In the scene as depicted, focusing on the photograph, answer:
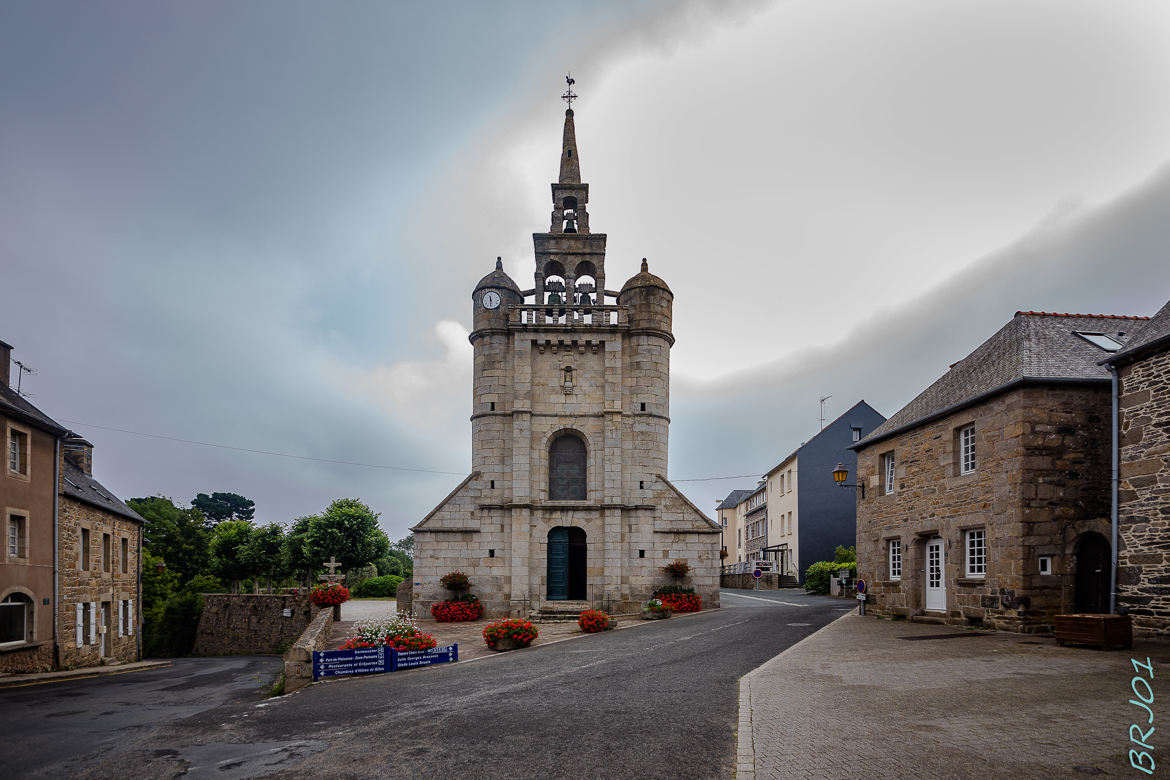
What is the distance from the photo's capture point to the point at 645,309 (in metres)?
29.1

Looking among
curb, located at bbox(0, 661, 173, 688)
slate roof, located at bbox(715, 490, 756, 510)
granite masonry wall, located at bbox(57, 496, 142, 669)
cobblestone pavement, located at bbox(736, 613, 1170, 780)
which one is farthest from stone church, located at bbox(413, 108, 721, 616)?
slate roof, located at bbox(715, 490, 756, 510)

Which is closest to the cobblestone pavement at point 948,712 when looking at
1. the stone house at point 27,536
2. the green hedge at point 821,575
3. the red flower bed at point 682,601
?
the red flower bed at point 682,601

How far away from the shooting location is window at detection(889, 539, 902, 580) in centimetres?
2228

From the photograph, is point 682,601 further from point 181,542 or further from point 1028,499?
point 181,542

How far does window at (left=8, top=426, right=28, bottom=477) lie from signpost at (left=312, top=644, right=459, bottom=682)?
9.65 meters

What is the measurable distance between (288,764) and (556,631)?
47.5 ft

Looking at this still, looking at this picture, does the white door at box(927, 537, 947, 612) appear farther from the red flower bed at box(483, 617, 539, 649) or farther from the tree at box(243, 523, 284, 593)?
the tree at box(243, 523, 284, 593)

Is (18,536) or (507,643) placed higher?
(18,536)

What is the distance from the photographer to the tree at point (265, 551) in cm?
4541

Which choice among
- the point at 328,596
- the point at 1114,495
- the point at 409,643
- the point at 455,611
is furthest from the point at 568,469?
the point at 1114,495

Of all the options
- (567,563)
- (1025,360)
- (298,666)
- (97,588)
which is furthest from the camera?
(567,563)

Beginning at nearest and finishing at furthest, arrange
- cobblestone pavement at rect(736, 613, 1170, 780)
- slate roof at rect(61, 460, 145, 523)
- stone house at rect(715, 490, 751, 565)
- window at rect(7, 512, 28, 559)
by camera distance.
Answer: cobblestone pavement at rect(736, 613, 1170, 780) < window at rect(7, 512, 28, 559) < slate roof at rect(61, 460, 145, 523) < stone house at rect(715, 490, 751, 565)

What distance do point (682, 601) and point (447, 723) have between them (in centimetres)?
1740

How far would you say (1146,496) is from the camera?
14.9 metres
